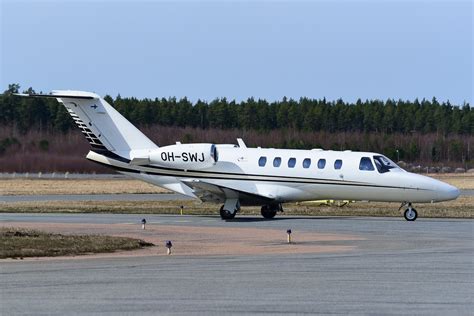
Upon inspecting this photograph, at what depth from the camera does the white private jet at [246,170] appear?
36.6 metres

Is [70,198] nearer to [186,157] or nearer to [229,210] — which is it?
[186,157]

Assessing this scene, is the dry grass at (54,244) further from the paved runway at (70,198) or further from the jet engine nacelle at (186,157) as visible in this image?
the paved runway at (70,198)

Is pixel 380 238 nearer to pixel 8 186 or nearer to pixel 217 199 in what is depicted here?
pixel 217 199

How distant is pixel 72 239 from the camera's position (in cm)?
2508

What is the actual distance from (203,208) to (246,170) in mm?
6443

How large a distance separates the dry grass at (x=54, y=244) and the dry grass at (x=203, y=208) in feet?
47.6

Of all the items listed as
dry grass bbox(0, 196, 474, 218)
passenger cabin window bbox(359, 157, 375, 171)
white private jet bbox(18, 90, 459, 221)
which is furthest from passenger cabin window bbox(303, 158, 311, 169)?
dry grass bbox(0, 196, 474, 218)

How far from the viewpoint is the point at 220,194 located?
36.9 metres

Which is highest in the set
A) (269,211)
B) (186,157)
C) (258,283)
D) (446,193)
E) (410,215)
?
(186,157)

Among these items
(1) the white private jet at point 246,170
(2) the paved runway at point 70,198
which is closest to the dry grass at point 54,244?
(1) the white private jet at point 246,170

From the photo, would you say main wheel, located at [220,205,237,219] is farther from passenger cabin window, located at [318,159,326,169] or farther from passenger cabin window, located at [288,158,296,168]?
passenger cabin window, located at [318,159,326,169]

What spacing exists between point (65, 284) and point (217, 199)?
20.5 m

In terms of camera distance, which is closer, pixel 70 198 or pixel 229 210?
pixel 229 210

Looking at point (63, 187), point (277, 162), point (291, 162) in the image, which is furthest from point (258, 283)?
point (63, 187)
